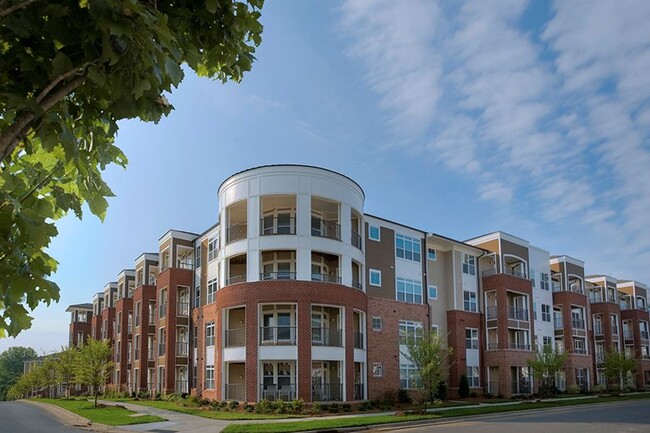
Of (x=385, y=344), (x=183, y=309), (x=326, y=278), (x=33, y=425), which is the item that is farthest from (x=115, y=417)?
(x=183, y=309)

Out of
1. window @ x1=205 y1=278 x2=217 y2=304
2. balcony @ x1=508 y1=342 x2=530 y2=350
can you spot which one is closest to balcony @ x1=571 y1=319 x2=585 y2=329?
balcony @ x1=508 y1=342 x2=530 y2=350

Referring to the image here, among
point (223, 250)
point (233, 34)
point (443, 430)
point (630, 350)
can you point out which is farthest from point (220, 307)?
point (630, 350)

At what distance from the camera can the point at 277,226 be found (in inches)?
1431

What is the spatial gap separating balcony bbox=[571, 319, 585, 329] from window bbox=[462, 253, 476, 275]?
1484cm

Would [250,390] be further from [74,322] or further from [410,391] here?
[74,322]

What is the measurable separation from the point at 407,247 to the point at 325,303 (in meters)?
12.1

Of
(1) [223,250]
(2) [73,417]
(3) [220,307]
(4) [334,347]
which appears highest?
(1) [223,250]

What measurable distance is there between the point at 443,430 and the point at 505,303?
27.9 meters

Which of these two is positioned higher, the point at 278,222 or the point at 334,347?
the point at 278,222

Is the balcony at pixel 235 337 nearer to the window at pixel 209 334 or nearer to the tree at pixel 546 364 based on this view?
the window at pixel 209 334

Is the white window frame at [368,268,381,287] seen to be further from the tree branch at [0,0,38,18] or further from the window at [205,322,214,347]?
the tree branch at [0,0,38,18]

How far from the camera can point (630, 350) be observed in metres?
71.5

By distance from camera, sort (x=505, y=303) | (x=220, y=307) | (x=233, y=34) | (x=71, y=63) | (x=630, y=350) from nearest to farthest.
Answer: (x=71, y=63) → (x=233, y=34) → (x=220, y=307) → (x=505, y=303) → (x=630, y=350)

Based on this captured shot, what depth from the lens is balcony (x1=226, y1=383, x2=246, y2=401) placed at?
35469 millimetres
